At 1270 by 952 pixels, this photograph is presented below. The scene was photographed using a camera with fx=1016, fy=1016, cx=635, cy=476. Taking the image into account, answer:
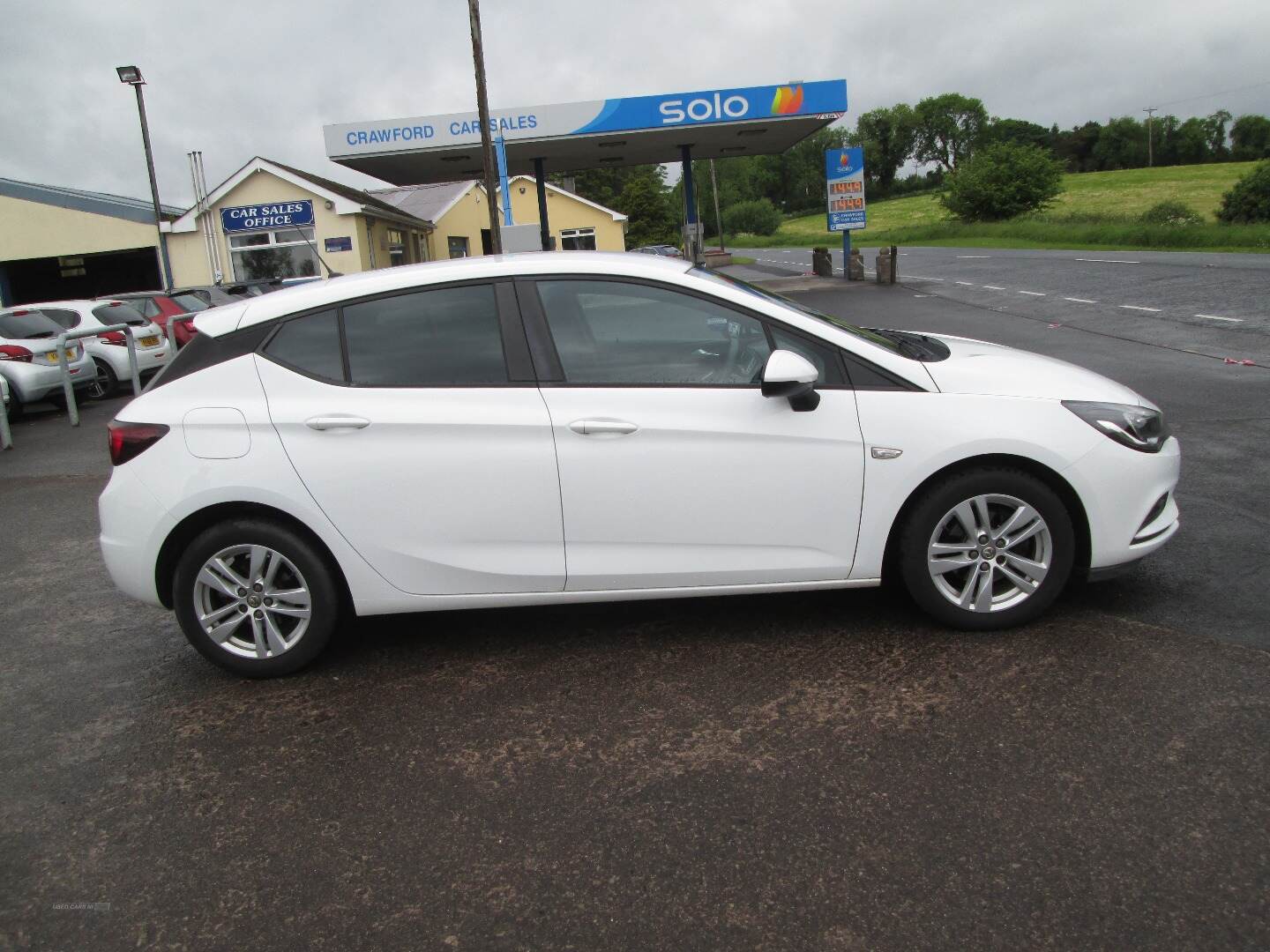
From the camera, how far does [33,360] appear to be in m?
13.4

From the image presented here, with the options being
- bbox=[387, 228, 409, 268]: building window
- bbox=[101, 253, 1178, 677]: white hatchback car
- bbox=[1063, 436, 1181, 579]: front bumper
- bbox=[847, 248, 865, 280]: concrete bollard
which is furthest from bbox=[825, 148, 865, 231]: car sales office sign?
bbox=[101, 253, 1178, 677]: white hatchback car

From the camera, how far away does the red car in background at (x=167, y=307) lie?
654 inches

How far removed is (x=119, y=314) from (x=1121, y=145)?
121218mm

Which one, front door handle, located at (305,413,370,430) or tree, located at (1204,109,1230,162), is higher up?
tree, located at (1204,109,1230,162)

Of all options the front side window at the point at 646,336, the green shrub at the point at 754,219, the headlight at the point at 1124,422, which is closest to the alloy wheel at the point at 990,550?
the headlight at the point at 1124,422

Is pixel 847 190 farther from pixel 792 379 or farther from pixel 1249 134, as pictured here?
pixel 1249 134

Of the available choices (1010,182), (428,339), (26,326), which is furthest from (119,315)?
(1010,182)

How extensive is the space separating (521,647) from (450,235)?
1768 inches

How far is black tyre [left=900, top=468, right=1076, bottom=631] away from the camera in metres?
4.06

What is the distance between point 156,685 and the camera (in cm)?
432

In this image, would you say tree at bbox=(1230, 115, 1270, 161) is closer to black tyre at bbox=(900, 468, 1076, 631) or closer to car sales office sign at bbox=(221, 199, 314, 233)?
car sales office sign at bbox=(221, 199, 314, 233)

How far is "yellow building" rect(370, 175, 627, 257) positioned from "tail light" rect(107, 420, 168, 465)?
41.1 meters

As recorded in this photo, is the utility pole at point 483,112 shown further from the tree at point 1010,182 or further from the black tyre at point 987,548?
the tree at point 1010,182

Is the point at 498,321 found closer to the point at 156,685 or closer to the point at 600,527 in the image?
the point at 600,527
